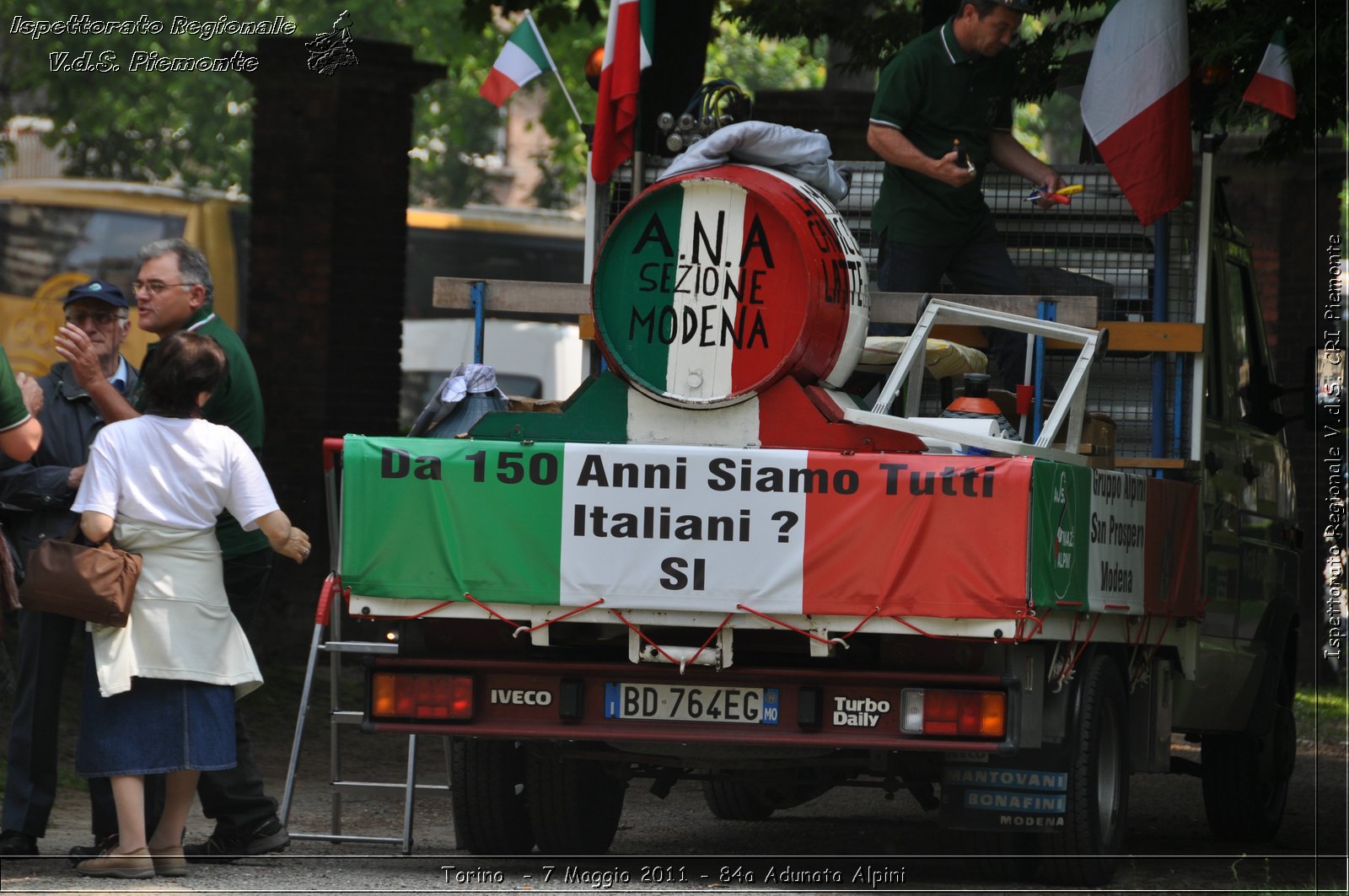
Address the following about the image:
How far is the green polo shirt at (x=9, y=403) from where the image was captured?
6.45 metres

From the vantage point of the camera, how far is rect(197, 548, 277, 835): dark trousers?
7281 millimetres

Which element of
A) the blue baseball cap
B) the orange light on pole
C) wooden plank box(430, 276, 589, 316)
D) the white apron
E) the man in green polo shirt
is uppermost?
the orange light on pole

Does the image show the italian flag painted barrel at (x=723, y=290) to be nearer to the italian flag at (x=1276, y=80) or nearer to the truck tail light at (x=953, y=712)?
the truck tail light at (x=953, y=712)

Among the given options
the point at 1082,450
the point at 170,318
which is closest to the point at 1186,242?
the point at 1082,450

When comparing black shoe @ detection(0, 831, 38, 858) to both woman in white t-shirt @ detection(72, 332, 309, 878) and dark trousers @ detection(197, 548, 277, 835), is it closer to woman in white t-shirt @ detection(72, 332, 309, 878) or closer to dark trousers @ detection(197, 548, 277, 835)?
woman in white t-shirt @ detection(72, 332, 309, 878)

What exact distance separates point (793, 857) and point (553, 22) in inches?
294

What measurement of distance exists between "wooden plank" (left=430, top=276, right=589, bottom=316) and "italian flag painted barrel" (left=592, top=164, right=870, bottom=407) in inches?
23.7

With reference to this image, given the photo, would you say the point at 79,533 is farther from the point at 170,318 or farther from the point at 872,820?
the point at 872,820

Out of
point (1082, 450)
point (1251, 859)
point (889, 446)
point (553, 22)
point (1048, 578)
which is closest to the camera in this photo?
point (1048, 578)

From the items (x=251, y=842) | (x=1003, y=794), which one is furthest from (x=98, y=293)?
(x=1003, y=794)

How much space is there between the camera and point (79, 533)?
678 centimetres

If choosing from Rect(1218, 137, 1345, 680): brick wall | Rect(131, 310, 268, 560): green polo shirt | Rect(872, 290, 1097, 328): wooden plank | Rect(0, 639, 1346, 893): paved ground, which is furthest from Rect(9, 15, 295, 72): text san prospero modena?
Rect(872, 290, 1097, 328): wooden plank

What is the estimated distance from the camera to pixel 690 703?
6.41m

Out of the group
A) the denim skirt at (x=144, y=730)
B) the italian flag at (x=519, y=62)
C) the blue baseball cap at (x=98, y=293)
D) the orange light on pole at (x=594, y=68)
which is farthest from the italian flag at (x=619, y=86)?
the denim skirt at (x=144, y=730)
